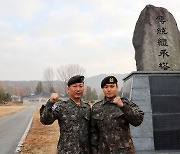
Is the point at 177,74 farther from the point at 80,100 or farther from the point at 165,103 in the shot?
the point at 80,100

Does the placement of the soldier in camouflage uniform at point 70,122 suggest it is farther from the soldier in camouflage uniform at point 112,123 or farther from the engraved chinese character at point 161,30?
the engraved chinese character at point 161,30

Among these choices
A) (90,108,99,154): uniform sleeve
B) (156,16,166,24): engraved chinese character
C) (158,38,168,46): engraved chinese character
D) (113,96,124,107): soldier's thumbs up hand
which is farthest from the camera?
(156,16,166,24): engraved chinese character

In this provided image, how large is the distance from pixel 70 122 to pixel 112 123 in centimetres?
45

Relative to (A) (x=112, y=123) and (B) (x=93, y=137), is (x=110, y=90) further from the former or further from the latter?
(B) (x=93, y=137)

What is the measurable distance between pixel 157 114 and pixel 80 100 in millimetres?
3532

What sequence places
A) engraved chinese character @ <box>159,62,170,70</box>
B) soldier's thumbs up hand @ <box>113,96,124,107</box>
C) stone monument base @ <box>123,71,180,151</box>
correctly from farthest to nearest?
1. engraved chinese character @ <box>159,62,170,70</box>
2. stone monument base @ <box>123,71,180,151</box>
3. soldier's thumbs up hand @ <box>113,96,124,107</box>

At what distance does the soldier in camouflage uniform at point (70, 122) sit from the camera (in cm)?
297

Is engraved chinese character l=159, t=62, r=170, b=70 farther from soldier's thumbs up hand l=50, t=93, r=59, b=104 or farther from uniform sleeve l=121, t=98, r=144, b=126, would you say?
soldier's thumbs up hand l=50, t=93, r=59, b=104

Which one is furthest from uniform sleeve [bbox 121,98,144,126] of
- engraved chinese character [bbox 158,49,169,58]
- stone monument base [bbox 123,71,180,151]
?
engraved chinese character [bbox 158,49,169,58]

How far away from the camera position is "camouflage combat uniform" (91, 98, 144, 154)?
293 cm

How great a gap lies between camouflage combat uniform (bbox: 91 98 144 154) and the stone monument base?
3161 millimetres

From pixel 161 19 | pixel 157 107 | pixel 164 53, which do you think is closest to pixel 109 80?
pixel 157 107

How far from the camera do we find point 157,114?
6.26 m

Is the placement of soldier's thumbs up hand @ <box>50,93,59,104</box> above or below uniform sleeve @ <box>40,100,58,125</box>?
above
